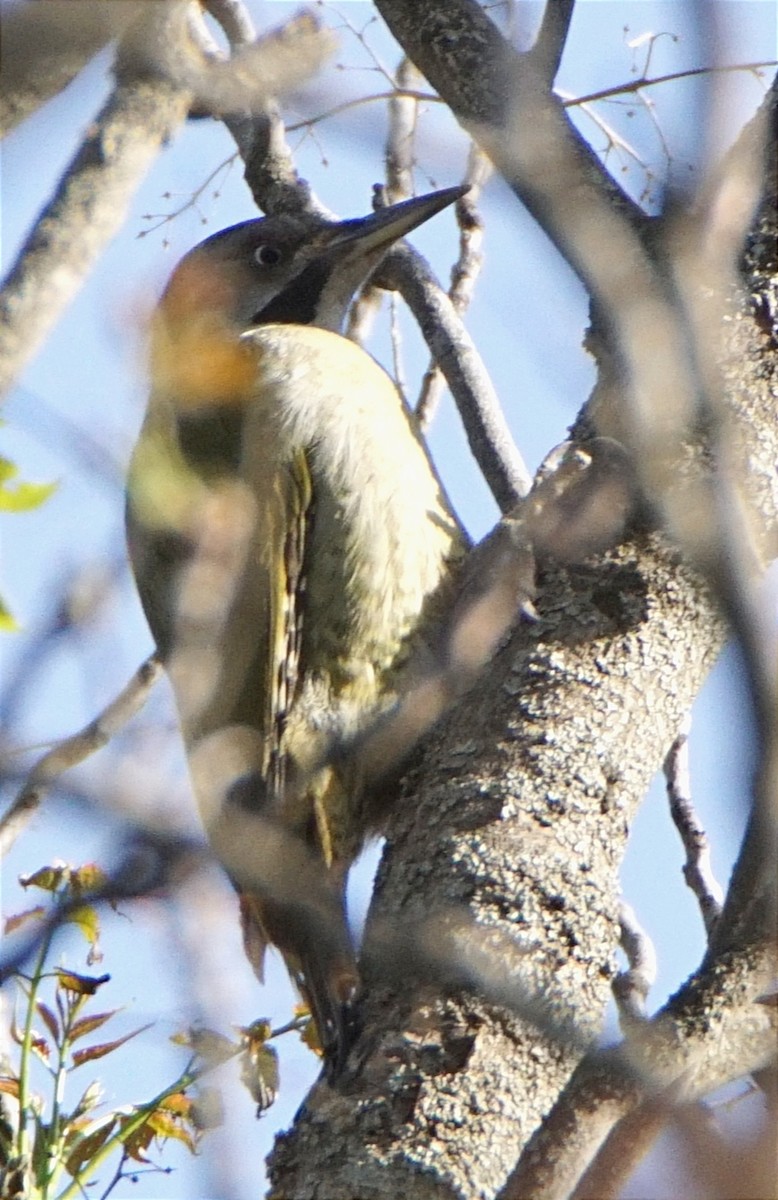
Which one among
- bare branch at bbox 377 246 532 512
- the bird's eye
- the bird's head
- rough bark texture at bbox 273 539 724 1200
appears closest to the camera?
rough bark texture at bbox 273 539 724 1200

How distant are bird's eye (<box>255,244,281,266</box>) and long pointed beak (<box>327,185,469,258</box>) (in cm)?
22

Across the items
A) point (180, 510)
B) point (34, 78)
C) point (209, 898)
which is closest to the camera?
point (34, 78)

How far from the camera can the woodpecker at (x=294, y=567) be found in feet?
12.1

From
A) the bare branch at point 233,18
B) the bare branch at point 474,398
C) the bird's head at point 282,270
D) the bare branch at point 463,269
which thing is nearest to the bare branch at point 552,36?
the bare branch at point 474,398

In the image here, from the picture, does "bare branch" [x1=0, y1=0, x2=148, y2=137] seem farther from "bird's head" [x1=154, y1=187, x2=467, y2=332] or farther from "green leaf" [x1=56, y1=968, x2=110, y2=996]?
"bird's head" [x1=154, y1=187, x2=467, y2=332]

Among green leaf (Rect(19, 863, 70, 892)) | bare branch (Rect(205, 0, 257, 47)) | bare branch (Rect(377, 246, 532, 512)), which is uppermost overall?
bare branch (Rect(205, 0, 257, 47))

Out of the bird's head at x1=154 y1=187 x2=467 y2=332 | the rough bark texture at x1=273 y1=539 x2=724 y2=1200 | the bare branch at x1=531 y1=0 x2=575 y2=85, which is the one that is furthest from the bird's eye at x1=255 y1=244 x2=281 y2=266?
the rough bark texture at x1=273 y1=539 x2=724 y2=1200

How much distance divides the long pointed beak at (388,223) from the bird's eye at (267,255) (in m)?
0.22

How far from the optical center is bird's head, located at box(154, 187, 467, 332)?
483 cm

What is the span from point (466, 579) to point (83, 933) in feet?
4.85

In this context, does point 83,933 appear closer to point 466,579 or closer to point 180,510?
point 180,510

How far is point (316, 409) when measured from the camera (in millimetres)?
4258

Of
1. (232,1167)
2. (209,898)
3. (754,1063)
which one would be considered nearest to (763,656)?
(754,1063)

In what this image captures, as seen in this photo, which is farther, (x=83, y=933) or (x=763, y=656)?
(x=83, y=933)
